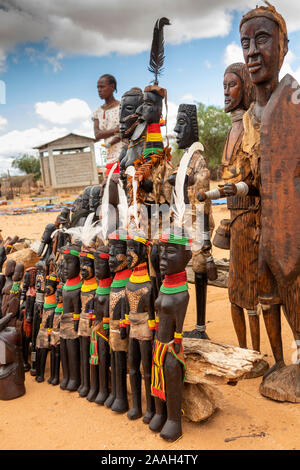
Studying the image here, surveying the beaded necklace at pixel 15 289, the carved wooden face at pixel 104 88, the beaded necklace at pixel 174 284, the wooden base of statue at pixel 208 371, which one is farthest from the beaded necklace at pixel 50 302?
the carved wooden face at pixel 104 88

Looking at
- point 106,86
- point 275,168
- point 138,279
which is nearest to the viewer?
point 275,168

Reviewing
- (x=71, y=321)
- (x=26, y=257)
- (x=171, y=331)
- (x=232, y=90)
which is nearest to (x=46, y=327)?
(x=71, y=321)

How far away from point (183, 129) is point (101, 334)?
2210 millimetres

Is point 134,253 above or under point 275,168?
under

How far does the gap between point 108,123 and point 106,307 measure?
2.88m

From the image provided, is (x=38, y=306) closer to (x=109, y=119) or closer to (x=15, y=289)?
(x=15, y=289)

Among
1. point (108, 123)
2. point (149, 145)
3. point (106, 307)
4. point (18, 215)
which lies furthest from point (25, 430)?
point (18, 215)

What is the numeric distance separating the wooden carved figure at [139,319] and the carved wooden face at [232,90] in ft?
5.20

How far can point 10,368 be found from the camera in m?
3.84

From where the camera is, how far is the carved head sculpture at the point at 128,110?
4242 millimetres

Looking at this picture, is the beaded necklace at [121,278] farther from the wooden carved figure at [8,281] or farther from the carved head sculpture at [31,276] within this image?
the wooden carved figure at [8,281]

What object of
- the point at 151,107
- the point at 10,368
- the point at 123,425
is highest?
the point at 151,107

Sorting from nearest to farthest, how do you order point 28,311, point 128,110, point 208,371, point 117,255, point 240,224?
point 208,371 < point 117,255 < point 240,224 < point 128,110 < point 28,311
